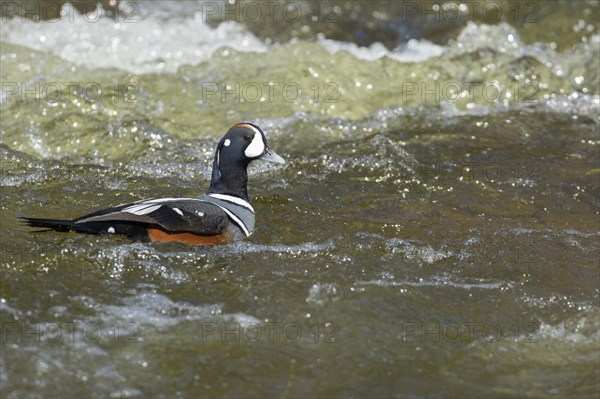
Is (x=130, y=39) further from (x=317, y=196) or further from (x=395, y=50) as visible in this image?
(x=317, y=196)

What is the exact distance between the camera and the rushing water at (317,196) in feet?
15.8

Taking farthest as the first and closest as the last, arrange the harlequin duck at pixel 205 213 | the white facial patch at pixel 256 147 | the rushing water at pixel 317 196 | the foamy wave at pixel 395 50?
1. the foamy wave at pixel 395 50
2. the white facial patch at pixel 256 147
3. the harlequin duck at pixel 205 213
4. the rushing water at pixel 317 196

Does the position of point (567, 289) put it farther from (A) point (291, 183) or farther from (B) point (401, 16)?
(B) point (401, 16)

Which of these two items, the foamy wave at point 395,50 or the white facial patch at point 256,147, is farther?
the foamy wave at point 395,50

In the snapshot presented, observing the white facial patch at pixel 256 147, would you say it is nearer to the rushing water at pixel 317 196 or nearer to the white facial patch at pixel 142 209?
the rushing water at pixel 317 196

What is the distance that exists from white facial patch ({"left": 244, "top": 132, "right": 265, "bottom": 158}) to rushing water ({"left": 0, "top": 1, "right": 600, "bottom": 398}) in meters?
0.51

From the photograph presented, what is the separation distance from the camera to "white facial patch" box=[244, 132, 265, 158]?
681 cm

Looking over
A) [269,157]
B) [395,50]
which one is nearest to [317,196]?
[269,157]

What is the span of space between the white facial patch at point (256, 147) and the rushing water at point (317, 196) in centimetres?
51

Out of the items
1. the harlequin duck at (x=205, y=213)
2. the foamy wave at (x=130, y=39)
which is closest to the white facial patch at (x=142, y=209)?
the harlequin duck at (x=205, y=213)

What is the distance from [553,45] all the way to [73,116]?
5.69 meters

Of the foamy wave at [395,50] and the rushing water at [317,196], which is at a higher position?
the foamy wave at [395,50]

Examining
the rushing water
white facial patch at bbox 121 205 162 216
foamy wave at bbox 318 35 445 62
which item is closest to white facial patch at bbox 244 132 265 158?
the rushing water

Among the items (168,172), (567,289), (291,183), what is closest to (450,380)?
(567,289)
